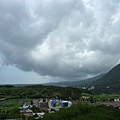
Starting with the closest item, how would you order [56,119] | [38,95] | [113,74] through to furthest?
[56,119], [38,95], [113,74]

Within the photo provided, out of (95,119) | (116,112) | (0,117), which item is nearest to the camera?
(95,119)

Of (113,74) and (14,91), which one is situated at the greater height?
(113,74)

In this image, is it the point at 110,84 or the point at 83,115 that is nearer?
the point at 83,115

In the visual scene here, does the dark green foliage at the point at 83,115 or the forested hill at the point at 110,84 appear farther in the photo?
the forested hill at the point at 110,84

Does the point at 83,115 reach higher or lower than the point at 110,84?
lower

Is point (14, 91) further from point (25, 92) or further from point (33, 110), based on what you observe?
point (33, 110)

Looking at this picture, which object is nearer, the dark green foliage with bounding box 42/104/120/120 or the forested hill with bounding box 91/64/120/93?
the dark green foliage with bounding box 42/104/120/120

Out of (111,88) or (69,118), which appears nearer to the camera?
(69,118)

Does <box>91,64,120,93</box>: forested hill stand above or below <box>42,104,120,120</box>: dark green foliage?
above

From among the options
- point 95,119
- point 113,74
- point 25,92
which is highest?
point 113,74

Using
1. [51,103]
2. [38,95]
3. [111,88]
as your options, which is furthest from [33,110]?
[111,88]

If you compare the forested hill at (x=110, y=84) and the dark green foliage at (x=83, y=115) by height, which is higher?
the forested hill at (x=110, y=84)

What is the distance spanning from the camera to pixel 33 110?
55.6 metres

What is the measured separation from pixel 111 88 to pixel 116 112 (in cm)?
10062
